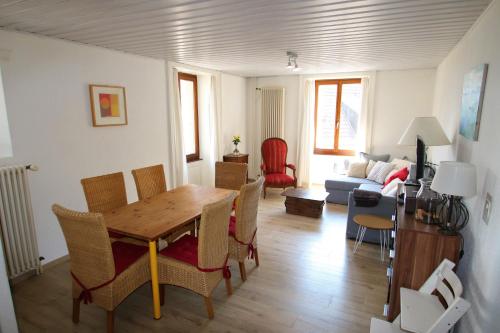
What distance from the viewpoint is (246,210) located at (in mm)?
2668

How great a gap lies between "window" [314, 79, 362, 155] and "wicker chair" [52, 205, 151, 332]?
16.0ft

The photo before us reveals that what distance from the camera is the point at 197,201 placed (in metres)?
2.95

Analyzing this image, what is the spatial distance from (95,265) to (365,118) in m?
5.20

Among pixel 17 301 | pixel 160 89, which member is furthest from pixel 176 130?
pixel 17 301

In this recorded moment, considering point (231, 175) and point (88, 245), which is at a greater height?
point (231, 175)

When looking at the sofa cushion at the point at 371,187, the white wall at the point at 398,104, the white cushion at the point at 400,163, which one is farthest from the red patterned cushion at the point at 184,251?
the white wall at the point at 398,104

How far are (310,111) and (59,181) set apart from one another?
4.71 metres

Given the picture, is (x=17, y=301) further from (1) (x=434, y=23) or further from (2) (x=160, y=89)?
(1) (x=434, y=23)

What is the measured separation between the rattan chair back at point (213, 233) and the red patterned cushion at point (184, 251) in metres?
0.14

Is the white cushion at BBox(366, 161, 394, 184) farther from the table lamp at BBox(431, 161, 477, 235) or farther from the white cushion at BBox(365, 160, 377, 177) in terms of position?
the table lamp at BBox(431, 161, 477, 235)

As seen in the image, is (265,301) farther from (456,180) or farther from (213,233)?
(456,180)

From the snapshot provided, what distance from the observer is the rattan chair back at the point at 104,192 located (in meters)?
2.70

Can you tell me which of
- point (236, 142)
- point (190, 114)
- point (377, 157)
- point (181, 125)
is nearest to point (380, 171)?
point (377, 157)

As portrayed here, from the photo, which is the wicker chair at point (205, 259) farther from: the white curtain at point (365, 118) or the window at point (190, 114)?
the white curtain at point (365, 118)
